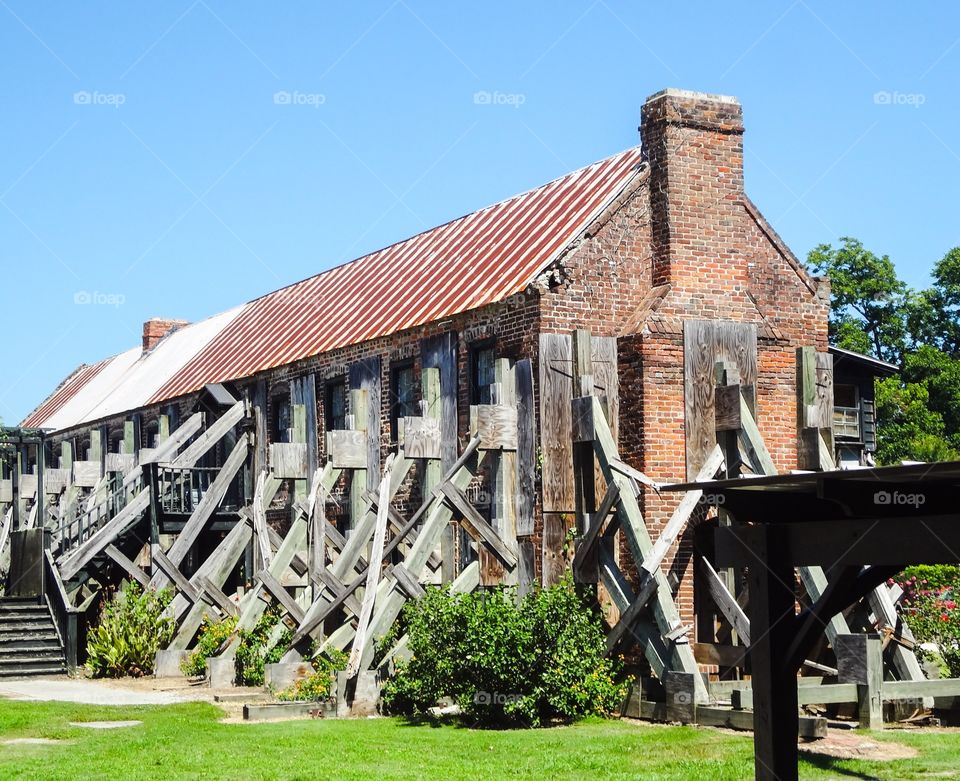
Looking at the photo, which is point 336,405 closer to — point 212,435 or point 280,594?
point 212,435

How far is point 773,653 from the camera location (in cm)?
844

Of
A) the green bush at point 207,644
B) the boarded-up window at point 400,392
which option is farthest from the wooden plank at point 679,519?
the green bush at point 207,644

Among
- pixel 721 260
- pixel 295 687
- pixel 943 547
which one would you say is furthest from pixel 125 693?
pixel 943 547

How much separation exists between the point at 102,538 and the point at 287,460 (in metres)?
4.28

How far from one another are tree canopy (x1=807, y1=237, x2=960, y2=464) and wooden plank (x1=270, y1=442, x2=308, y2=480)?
27.0 meters

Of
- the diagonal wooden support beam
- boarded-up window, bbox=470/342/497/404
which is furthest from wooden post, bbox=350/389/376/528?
the diagonal wooden support beam

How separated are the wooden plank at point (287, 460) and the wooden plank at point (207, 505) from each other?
7.02 feet

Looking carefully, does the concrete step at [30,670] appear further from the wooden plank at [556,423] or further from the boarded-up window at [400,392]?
the wooden plank at [556,423]

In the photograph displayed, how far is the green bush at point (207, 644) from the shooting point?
20203mm

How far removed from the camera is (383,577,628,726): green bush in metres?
14.2

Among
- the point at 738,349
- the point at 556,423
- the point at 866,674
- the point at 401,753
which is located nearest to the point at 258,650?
the point at 556,423

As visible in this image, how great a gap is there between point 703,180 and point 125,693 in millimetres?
10516

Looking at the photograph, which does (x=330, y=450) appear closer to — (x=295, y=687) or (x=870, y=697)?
(x=295, y=687)

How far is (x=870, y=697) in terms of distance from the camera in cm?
1398
